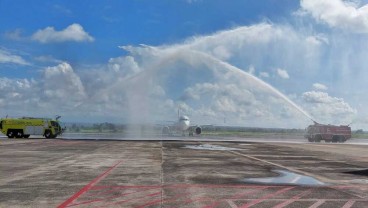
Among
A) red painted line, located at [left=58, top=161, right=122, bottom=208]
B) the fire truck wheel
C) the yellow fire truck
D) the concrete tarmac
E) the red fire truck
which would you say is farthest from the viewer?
the red fire truck

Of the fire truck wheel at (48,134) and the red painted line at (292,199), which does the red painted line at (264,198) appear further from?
the fire truck wheel at (48,134)

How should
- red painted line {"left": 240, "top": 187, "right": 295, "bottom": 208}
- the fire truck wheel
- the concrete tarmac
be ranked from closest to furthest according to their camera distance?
red painted line {"left": 240, "top": 187, "right": 295, "bottom": 208}
the concrete tarmac
the fire truck wheel

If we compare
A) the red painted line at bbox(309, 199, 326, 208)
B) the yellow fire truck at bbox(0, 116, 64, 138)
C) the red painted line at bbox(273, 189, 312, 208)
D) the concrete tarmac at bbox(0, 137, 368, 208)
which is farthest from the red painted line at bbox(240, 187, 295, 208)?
the yellow fire truck at bbox(0, 116, 64, 138)

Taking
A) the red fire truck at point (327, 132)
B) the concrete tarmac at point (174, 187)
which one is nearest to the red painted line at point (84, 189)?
the concrete tarmac at point (174, 187)

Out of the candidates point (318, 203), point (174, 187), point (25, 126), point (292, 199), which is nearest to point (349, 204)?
point (318, 203)

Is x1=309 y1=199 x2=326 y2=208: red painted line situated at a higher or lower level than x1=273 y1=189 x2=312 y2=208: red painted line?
lower

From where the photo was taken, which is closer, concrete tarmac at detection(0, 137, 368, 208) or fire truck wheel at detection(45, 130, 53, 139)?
concrete tarmac at detection(0, 137, 368, 208)

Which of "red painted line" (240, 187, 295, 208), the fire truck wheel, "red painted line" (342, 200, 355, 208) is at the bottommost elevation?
"red painted line" (342, 200, 355, 208)

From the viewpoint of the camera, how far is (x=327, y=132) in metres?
71.5

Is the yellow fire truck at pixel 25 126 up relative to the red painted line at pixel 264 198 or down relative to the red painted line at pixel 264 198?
up

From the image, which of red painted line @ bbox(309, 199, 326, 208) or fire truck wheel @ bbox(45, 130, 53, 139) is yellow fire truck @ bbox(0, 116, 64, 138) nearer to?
fire truck wheel @ bbox(45, 130, 53, 139)

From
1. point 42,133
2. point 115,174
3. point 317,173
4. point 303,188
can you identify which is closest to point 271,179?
point 303,188

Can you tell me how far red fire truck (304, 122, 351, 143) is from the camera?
7125cm

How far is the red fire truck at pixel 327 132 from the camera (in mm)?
71250
